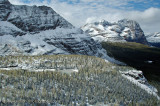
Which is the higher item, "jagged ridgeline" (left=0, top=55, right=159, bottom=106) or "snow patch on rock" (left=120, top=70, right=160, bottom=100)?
"jagged ridgeline" (left=0, top=55, right=159, bottom=106)

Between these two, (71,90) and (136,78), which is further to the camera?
(136,78)

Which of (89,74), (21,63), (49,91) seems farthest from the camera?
(21,63)

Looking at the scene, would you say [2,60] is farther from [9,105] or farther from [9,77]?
[9,105]

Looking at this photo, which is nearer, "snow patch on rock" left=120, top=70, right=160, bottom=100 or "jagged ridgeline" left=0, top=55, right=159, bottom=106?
"jagged ridgeline" left=0, top=55, right=159, bottom=106

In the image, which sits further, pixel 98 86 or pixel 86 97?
pixel 98 86

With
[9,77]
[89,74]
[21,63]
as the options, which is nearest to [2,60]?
[21,63]

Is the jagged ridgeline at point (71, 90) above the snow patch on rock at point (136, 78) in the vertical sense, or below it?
above

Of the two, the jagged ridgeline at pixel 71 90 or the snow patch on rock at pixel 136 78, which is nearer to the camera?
the jagged ridgeline at pixel 71 90

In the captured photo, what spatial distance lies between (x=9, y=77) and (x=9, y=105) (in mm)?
41106

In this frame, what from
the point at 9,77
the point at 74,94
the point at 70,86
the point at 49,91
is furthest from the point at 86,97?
the point at 9,77

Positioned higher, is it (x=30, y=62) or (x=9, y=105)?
(x=9, y=105)

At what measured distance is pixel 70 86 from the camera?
127625 millimetres

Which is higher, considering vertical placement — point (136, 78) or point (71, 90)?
point (71, 90)

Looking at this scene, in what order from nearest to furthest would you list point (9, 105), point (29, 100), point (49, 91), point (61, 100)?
point (9, 105)
point (29, 100)
point (61, 100)
point (49, 91)
